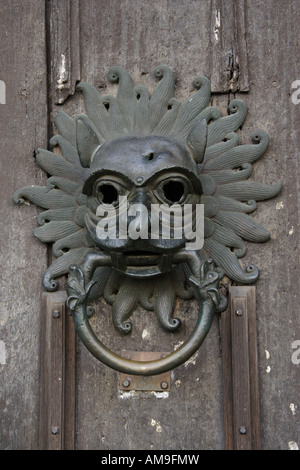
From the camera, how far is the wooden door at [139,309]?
1.07 meters

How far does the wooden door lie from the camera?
42.2 inches

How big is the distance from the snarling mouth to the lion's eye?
0.09 m

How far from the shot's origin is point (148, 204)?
99 centimetres

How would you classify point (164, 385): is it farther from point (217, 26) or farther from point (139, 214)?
point (217, 26)

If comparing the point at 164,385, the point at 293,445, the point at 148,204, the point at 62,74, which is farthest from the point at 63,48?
the point at 293,445

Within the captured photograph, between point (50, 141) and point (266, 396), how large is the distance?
1.87 feet

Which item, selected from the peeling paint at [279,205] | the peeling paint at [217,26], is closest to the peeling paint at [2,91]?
the peeling paint at [217,26]

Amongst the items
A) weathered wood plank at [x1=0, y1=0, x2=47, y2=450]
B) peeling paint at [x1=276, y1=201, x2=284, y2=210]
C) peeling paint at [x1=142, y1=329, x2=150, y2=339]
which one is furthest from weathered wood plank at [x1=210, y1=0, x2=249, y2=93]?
peeling paint at [x1=142, y1=329, x2=150, y2=339]

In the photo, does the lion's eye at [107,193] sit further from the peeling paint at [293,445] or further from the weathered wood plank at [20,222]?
the peeling paint at [293,445]

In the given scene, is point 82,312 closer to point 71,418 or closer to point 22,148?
point 71,418

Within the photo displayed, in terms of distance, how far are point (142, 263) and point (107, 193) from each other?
0.48ft

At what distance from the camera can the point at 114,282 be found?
1110 millimetres

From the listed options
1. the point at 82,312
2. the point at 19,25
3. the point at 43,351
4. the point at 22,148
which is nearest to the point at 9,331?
the point at 43,351

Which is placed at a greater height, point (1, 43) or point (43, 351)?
point (1, 43)
